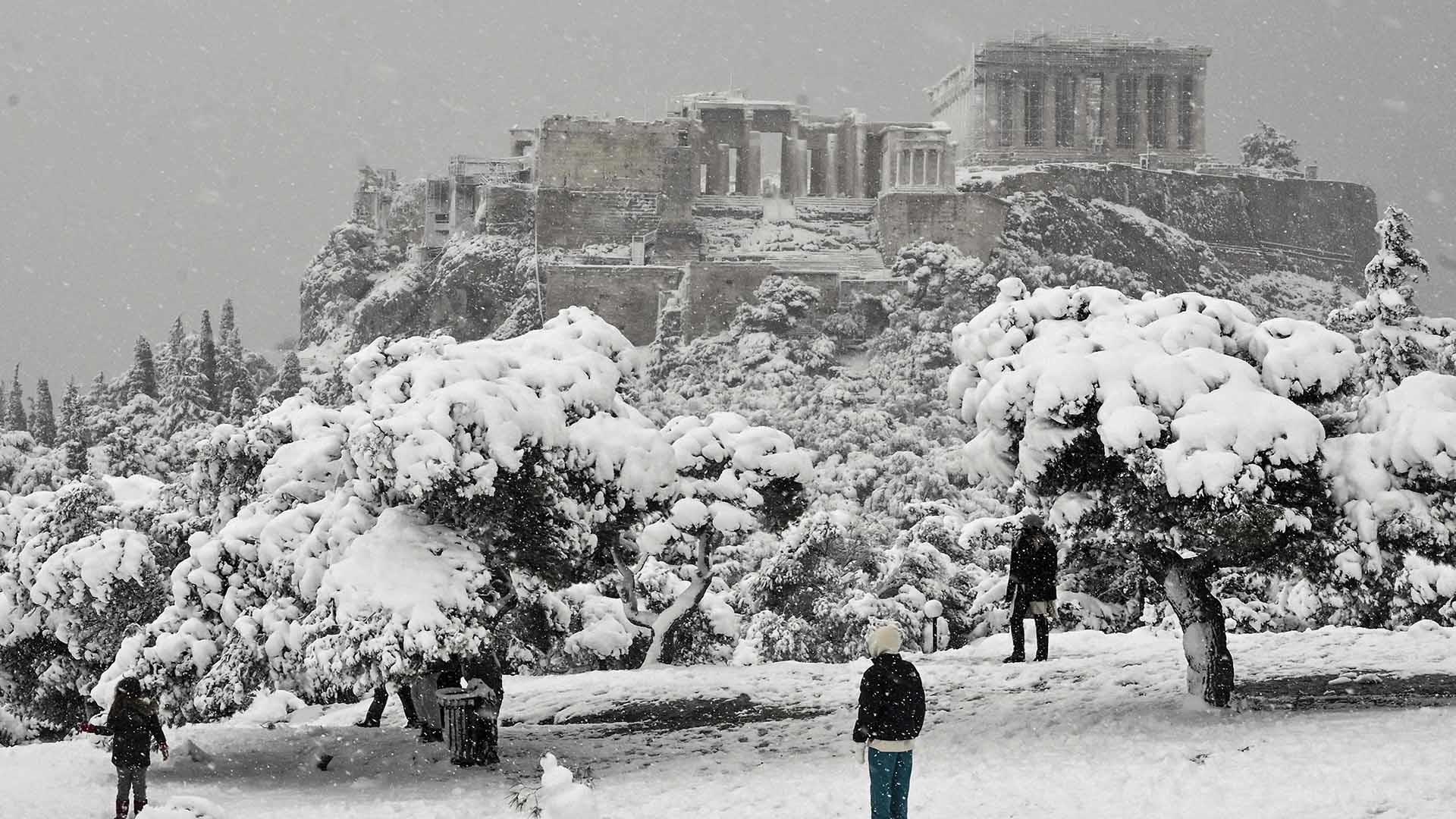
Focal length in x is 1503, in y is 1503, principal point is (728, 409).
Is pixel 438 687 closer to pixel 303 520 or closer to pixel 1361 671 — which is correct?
pixel 303 520

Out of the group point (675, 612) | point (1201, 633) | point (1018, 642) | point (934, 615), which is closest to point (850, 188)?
point (934, 615)

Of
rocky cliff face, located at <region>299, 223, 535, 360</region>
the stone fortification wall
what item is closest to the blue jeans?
rocky cliff face, located at <region>299, 223, 535, 360</region>

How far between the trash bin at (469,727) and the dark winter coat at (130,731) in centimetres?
180

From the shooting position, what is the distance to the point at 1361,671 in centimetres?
1059

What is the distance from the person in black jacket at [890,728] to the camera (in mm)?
6645

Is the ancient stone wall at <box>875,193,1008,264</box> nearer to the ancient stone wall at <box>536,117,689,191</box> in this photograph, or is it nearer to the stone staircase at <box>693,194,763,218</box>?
the stone staircase at <box>693,194,763,218</box>

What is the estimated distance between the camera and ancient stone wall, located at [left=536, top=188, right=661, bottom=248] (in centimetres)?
5391

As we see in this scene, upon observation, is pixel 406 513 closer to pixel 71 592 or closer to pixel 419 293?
pixel 71 592

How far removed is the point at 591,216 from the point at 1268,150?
32.2 m

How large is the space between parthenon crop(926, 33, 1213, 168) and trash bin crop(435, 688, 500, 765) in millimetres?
58156

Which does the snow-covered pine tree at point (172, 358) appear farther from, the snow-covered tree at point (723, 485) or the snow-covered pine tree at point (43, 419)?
the snow-covered tree at point (723, 485)

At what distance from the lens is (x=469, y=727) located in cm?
979

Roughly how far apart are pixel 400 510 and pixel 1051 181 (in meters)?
52.1

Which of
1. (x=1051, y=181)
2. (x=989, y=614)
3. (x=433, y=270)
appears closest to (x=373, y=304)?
(x=433, y=270)
